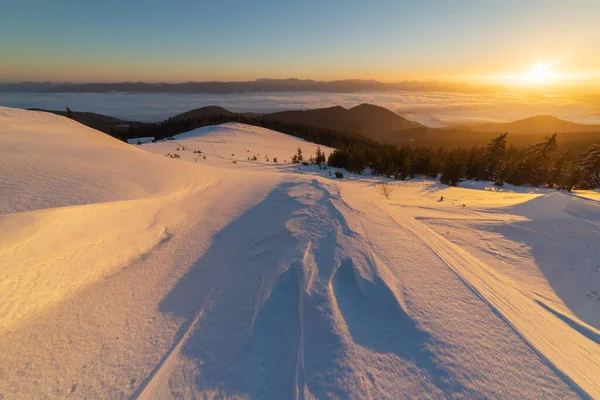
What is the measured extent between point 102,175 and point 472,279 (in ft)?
29.2

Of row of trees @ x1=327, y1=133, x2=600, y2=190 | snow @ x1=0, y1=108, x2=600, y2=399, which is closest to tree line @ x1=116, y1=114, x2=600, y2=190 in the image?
row of trees @ x1=327, y1=133, x2=600, y2=190

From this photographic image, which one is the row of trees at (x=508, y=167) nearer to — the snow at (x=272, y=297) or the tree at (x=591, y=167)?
the tree at (x=591, y=167)

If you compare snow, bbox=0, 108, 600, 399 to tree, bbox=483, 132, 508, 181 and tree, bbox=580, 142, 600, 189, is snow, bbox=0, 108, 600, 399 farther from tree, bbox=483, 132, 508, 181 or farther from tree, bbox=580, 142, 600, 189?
tree, bbox=483, 132, 508, 181

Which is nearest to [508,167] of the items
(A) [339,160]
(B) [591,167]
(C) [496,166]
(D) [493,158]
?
(C) [496,166]

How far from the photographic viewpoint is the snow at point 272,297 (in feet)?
8.96

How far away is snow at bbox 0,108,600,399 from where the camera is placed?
107 inches

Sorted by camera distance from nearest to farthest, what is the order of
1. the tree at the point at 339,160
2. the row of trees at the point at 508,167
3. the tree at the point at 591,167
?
the tree at the point at 591,167, the row of trees at the point at 508,167, the tree at the point at 339,160

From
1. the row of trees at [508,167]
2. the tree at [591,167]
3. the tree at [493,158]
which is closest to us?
the tree at [591,167]

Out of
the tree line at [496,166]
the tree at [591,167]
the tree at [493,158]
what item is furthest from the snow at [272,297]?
the tree at [493,158]

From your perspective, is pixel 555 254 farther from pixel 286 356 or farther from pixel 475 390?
pixel 286 356

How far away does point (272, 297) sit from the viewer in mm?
3771

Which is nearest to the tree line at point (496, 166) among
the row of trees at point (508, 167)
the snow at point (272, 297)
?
the row of trees at point (508, 167)

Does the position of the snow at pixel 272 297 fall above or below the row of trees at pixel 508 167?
above

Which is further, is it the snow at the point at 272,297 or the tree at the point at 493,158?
the tree at the point at 493,158
